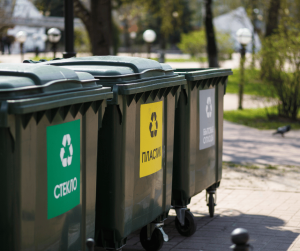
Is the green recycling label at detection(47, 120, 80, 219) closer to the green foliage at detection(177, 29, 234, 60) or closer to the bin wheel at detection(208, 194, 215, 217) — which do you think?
the bin wheel at detection(208, 194, 215, 217)

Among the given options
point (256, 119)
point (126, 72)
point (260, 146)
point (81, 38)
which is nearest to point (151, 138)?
point (126, 72)

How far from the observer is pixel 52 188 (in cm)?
312

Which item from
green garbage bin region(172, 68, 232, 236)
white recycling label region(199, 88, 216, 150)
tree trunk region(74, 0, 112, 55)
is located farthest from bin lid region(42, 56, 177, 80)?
tree trunk region(74, 0, 112, 55)

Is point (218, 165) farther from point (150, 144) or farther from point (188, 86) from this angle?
point (150, 144)

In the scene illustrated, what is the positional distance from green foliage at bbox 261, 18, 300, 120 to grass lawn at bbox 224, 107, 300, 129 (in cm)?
56

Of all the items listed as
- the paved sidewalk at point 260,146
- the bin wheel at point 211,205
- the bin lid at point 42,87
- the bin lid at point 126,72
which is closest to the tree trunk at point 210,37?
the paved sidewalk at point 260,146

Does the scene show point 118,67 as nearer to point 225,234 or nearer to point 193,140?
point 193,140

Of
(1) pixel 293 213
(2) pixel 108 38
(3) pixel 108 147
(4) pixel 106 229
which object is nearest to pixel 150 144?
(3) pixel 108 147

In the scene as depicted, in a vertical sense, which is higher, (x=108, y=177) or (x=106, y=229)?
(x=108, y=177)

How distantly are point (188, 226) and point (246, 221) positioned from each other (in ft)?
2.69

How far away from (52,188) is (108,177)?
2.78 feet

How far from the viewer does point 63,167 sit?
323 cm

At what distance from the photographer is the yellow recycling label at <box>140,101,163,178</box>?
4.24 metres

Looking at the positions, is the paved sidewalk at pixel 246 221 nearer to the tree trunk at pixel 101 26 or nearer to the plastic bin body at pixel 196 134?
the plastic bin body at pixel 196 134
